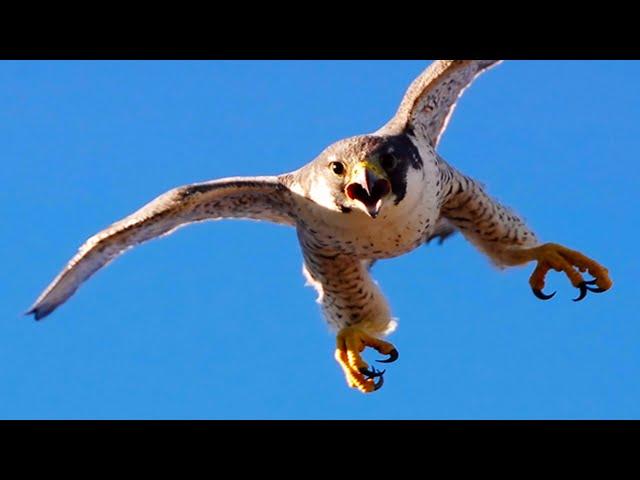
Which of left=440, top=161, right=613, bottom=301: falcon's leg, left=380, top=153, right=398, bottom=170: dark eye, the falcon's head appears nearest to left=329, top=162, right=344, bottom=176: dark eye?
the falcon's head

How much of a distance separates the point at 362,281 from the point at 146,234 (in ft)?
6.37

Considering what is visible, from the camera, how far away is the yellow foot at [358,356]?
9383 mm

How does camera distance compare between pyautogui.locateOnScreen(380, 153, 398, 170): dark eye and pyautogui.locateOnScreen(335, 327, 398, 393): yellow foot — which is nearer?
pyautogui.locateOnScreen(380, 153, 398, 170): dark eye

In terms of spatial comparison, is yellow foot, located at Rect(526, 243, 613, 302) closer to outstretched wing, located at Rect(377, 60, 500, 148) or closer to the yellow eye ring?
outstretched wing, located at Rect(377, 60, 500, 148)

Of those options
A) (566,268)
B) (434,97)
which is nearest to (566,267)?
(566,268)

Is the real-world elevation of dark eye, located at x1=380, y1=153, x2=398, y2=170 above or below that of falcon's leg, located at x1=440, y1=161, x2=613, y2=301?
below

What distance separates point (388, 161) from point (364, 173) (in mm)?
289

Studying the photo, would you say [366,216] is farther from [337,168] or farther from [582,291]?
[582,291]

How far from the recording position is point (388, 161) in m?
8.07

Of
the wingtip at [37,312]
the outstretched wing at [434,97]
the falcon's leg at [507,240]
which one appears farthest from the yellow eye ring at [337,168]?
the wingtip at [37,312]

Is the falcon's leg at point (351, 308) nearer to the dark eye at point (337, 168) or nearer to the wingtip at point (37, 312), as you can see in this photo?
the dark eye at point (337, 168)

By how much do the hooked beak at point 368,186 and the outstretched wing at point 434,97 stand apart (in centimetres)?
87

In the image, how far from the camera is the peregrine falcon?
8195 mm
